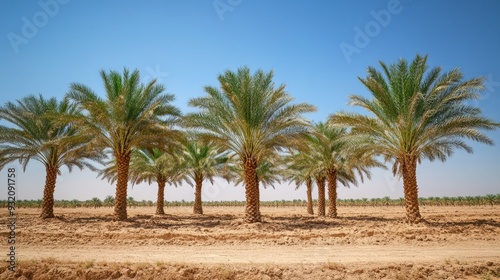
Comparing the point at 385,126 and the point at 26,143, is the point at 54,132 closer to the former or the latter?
the point at 26,143

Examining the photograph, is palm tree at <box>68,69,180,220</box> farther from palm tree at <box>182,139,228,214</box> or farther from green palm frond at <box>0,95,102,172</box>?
palm tree at <box>182,139,228,214</box>

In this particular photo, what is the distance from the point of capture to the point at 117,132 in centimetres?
1747

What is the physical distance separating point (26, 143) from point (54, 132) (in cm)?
167

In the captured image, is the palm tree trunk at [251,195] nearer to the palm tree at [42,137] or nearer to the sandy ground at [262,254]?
the sandy ground at [262,254]

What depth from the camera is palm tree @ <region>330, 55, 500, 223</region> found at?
15.0 metres

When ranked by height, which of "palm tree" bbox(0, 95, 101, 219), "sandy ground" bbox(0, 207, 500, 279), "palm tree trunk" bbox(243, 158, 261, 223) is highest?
"palm tree" bbox(0, 95, 101, 219)

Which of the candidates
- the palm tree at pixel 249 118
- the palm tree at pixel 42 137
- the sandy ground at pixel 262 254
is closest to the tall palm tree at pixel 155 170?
the palm tree at pixel 42 137

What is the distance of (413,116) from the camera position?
15539 millimetres

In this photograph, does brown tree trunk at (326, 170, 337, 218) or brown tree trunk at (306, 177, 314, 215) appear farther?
brown tree trunk at (306, 177, 314, 215)

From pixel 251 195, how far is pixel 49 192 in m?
Result: 13.4

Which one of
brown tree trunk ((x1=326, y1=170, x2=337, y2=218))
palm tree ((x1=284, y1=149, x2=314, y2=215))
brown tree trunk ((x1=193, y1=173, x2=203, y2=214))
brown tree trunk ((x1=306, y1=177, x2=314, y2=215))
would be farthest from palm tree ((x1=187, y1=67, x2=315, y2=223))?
brown tree trunk ((x1=306, y1=177, x2=314, y2=215))

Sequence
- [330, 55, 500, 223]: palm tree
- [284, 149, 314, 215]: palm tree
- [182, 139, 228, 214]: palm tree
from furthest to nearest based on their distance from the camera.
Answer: [182, 139, 228, 214]: palm tree, [284, 149, 314, 215]: palm tree, [330, 55, 500, 223]: palm tree

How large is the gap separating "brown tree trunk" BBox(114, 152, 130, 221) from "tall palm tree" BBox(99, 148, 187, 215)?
7.81m

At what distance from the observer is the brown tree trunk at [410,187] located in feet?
51.3
